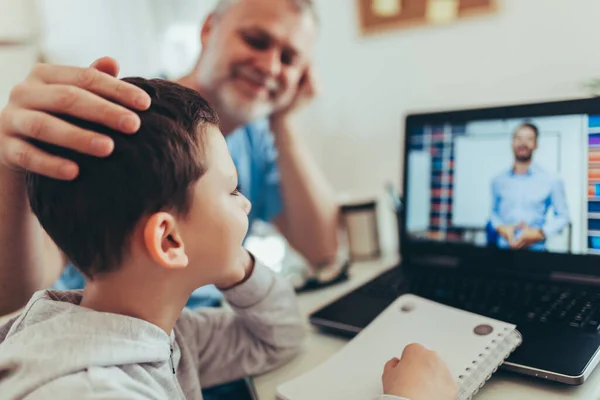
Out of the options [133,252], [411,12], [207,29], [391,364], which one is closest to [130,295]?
[133,252]

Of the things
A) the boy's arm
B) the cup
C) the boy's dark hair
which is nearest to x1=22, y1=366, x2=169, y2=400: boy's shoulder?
the boy's dark hair

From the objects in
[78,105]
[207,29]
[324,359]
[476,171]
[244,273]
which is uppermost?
[207,29]

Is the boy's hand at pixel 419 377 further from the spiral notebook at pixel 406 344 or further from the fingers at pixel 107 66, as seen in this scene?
the fingers at pixel 107 66

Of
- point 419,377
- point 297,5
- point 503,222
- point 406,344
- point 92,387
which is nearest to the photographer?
point 92,387

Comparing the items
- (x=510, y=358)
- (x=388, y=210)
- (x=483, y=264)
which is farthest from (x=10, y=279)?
(x=388, y=210)

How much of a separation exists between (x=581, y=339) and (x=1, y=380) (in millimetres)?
572

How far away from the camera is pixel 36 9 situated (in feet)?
3.96

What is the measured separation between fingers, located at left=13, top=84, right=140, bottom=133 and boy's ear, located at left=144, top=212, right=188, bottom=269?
0.08 m

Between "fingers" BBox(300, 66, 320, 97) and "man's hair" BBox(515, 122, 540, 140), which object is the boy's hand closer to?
"man's hair" BBox(515, 122, 540, 140)

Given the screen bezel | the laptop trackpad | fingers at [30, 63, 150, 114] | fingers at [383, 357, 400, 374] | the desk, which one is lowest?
the desk

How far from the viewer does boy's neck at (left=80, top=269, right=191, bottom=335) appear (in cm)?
49

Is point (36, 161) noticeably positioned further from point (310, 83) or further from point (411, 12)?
point (411, 12)

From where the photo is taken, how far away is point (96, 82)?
470 millimetres

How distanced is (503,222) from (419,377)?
15.5 inches
